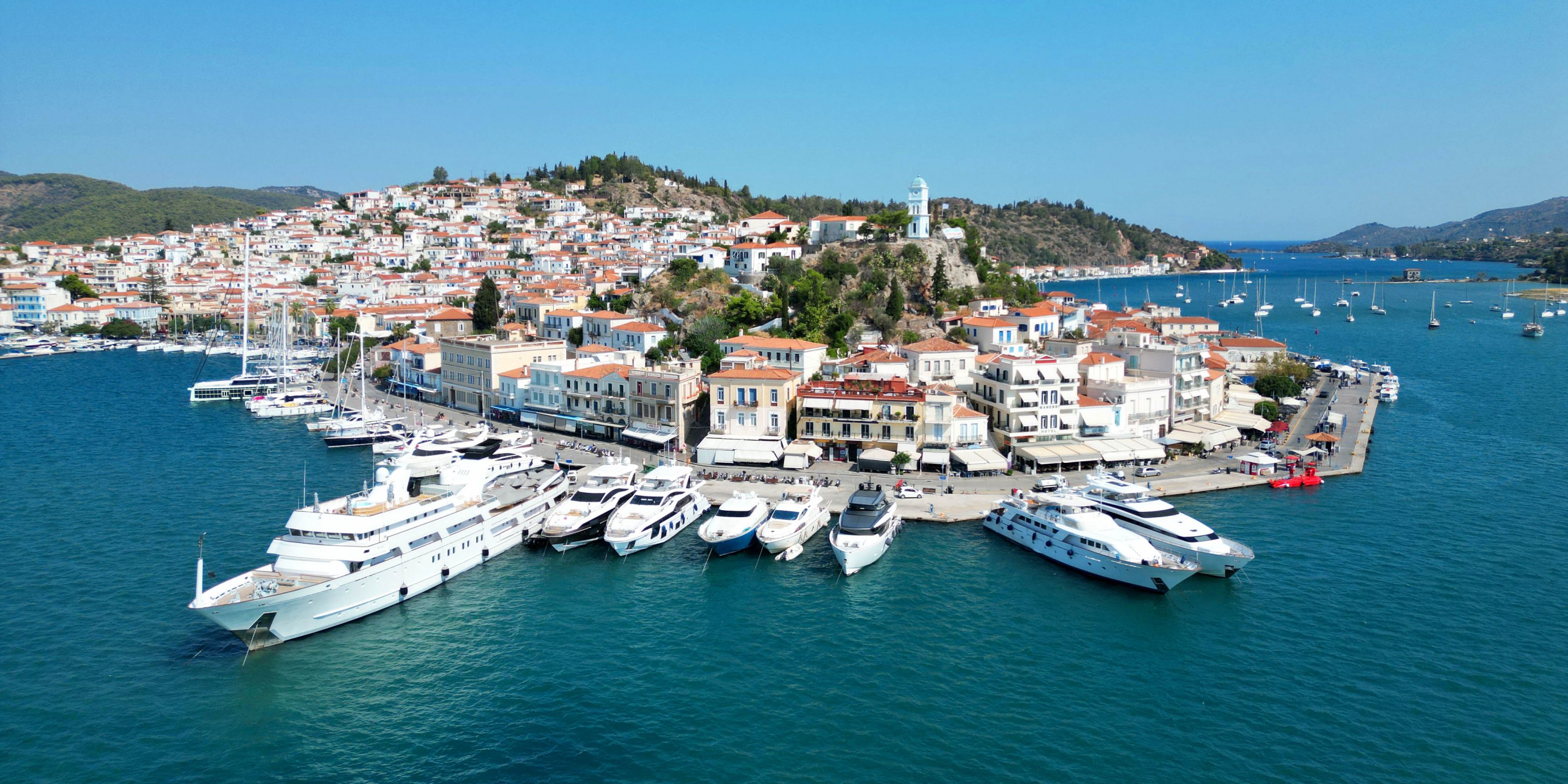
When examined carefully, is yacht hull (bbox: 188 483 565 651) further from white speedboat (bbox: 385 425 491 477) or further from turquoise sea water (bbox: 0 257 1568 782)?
white speedboat (bbox: 385 425 491 477)

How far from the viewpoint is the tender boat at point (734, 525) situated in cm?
3153

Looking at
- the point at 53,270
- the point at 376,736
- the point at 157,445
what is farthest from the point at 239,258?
the point at 376,736

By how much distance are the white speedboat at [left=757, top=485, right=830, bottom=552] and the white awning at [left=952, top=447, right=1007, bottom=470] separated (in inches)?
311

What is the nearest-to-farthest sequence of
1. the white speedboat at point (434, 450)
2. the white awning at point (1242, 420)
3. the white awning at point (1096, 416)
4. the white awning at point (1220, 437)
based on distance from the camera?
the white speedboat at point (434, 450)
the white awning at point (1096, 416)
the white awning at point (1220, 437)
the white awning at point (1242, 420)

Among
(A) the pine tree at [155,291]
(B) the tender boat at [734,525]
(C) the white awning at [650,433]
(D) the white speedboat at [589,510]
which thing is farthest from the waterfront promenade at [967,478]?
(A) the pine tree at [155,291]

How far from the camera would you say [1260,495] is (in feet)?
124

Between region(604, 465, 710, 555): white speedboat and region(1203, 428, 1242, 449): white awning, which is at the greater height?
region(1203, 428, 1242, 449): white awning

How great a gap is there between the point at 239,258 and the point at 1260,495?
148 meters

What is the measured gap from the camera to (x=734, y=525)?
31984 mm

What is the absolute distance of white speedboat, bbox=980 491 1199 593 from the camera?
2848cm

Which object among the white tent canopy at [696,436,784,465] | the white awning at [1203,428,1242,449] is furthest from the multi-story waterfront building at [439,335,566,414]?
the white awning at [1203,428,1242,449]

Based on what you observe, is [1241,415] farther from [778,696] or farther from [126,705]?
[126,705]

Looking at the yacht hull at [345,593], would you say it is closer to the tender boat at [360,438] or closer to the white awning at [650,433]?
the white awning at [650,433]

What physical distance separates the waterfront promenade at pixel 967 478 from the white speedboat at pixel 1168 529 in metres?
4.80
